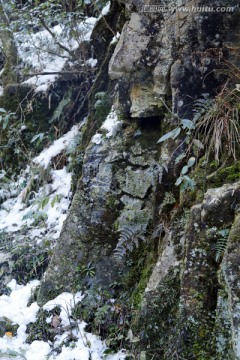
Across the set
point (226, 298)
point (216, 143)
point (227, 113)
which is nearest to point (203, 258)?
point (226, 298)

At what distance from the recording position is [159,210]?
4.33m

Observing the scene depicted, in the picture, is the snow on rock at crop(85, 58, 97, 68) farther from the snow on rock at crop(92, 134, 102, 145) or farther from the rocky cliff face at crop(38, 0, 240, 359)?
the snow on rock at crop(92, 134, 102, 145)

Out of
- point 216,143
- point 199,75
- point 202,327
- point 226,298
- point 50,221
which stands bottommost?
point 50,221

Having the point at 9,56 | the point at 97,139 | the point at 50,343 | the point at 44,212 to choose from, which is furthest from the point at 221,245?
the point at 9,56

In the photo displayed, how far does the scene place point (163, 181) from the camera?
4.36m

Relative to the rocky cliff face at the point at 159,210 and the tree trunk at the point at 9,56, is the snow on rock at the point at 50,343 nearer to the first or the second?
the rocky cliff face at the point at 159,210

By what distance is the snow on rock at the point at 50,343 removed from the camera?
395 centimetres

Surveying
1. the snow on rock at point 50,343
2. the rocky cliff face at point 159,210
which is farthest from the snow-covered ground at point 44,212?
the rocky cliff face at point 159,210

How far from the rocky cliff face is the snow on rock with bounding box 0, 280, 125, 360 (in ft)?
0.59

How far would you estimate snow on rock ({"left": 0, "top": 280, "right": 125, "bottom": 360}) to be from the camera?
395cm

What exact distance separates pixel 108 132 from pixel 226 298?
256 centimetres

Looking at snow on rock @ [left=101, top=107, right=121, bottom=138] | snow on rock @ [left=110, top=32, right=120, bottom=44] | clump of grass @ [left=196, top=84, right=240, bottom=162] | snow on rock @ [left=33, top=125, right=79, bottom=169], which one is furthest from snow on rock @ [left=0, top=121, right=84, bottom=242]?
clump of grass @ [left=196, top=84, right=240, bottom=162]

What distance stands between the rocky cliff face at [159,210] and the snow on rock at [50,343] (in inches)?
7.1

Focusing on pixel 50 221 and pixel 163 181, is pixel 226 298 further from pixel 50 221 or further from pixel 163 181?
pixel 50 221
